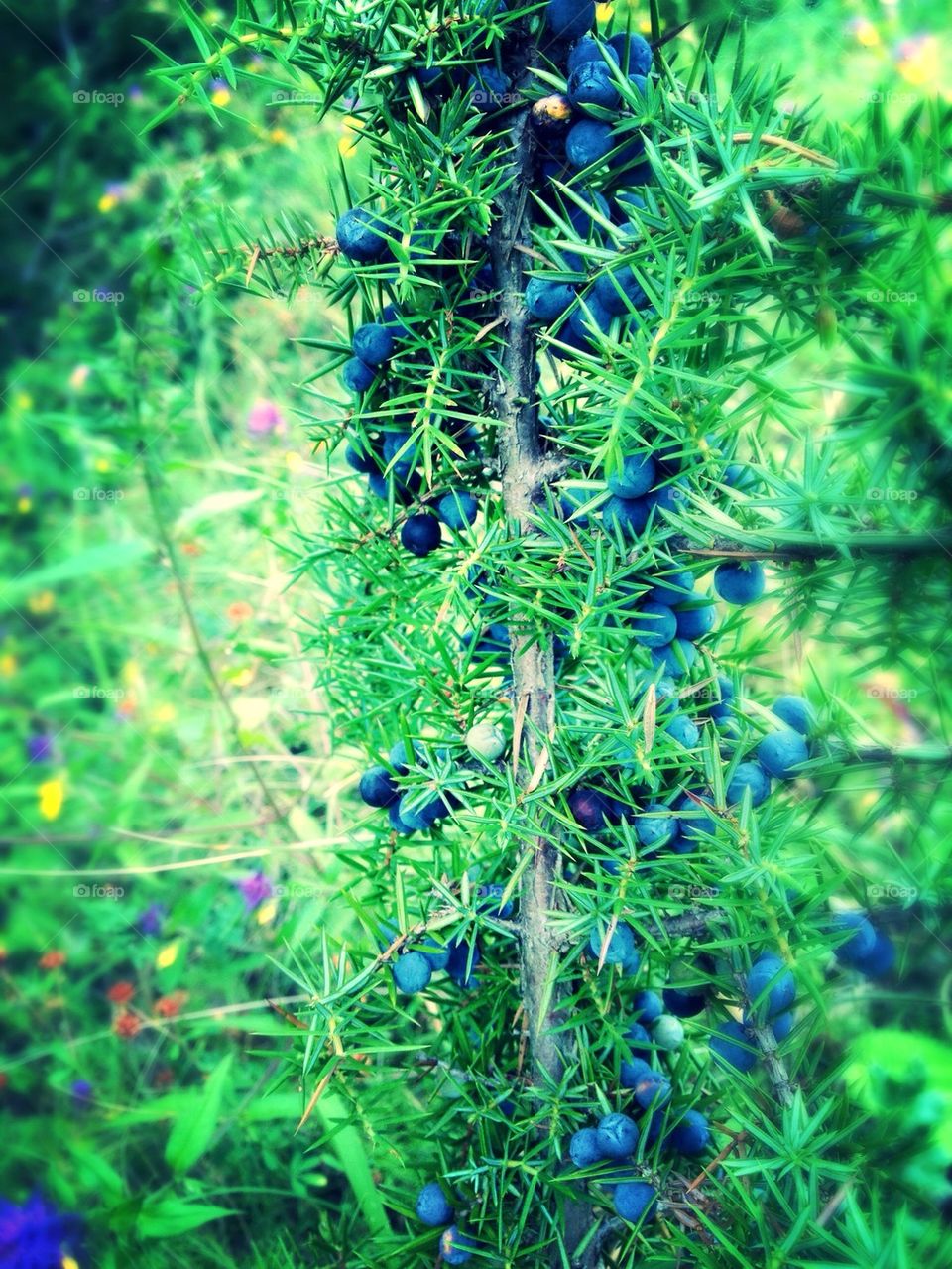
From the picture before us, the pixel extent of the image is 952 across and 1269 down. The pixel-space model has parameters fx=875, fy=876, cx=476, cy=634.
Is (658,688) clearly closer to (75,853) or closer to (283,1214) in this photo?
(283,1214)

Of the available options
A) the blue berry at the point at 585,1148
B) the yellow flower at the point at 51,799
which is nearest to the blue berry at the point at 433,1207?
the blue berry at the point at 585,1148

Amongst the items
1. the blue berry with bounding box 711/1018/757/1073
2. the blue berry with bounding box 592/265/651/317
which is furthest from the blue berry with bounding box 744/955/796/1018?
the blue berry with bounding box 592/265/651/317

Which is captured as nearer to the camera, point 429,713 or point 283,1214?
point 429,713

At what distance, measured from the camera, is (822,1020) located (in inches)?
19.3

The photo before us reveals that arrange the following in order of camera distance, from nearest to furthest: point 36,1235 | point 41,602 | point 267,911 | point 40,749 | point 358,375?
point 358,375, point 36,1235, point 267,911, point 40,749, point 41,602

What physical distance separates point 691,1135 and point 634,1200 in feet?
0.20

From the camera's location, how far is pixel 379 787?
23.0 inches

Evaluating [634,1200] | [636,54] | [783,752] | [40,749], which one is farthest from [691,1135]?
[40,749]

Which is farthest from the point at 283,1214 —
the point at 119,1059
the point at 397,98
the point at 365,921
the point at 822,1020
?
the point at 397,98

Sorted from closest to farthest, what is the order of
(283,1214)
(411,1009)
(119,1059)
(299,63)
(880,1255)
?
(880,1255)
(299,63)
(411,1009)
(283,1214)
(119,1059)

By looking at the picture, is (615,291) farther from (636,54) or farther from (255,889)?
(255,889)

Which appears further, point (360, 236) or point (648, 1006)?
point (648, 1006)

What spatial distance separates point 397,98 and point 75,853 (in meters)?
1.50

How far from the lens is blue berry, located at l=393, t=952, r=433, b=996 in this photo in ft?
1.77
